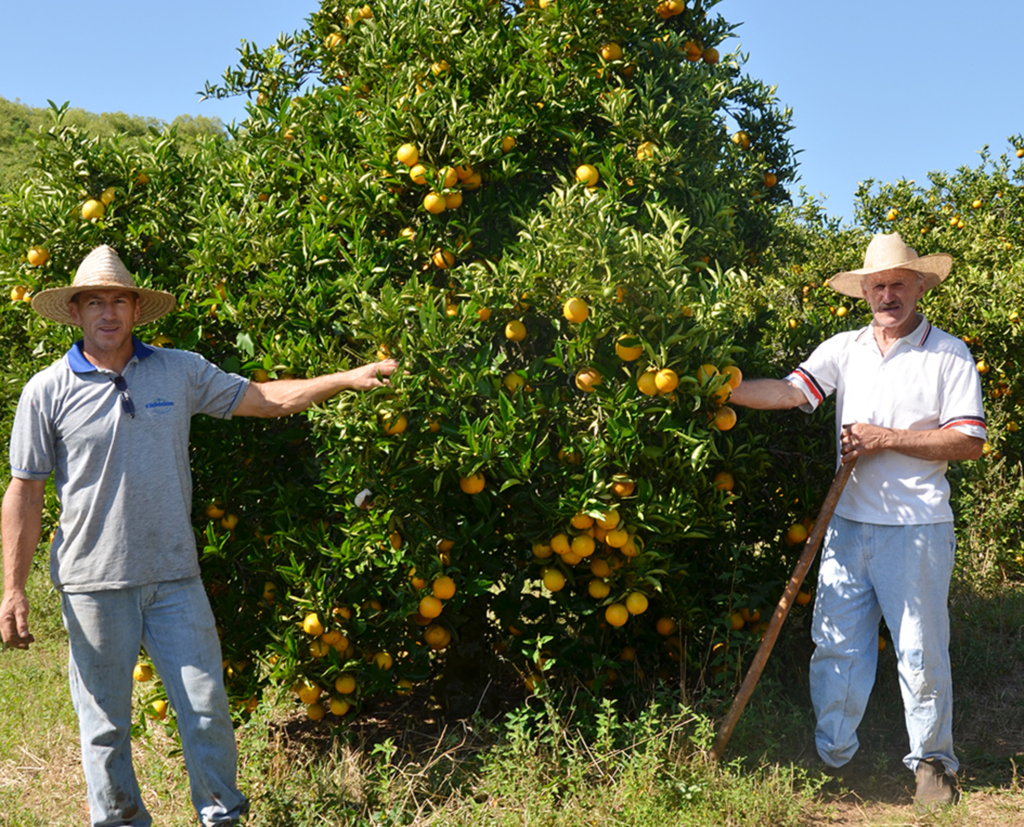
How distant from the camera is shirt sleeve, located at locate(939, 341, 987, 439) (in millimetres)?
3312

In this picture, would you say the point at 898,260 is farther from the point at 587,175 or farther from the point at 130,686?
the point at 130,686

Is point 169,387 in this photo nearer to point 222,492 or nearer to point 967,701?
point 222,492

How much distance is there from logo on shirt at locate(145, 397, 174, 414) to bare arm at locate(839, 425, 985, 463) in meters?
2.51

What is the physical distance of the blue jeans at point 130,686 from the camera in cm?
291

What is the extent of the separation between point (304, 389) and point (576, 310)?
0.98 m

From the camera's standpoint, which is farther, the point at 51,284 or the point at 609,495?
the point at 51,284

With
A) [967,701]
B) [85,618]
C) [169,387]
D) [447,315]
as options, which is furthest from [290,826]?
[967,701]

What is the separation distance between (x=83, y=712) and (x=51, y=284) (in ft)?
5.62

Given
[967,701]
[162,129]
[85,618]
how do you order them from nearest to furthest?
→ [85,618]
[162,129]
[967,701]

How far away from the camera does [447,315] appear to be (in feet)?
9.84

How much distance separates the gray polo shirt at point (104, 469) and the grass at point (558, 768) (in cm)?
100

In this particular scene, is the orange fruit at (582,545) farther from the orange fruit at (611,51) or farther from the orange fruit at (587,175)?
the orange fruit at (611,51)

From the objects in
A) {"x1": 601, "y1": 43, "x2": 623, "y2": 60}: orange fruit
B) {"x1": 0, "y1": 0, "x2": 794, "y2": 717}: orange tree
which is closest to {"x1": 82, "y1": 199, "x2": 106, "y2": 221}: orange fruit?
{"x1": 0, "y1": 0, "x2": 794, "y2": 717}: orange tree

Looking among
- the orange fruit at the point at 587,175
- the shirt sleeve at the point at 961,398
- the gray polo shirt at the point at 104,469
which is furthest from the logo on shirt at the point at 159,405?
the shirt sleeve at the point at 961,398
